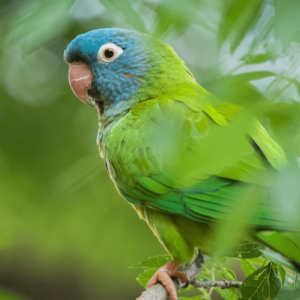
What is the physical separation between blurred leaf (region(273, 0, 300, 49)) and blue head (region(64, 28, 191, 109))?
79 cm

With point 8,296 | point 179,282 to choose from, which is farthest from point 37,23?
point 179,282

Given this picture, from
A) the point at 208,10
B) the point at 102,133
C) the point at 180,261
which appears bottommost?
the point at 180,261

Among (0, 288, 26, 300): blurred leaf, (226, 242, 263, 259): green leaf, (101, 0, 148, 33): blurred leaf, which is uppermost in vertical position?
(101, 0, 148, 33): blurred leaf

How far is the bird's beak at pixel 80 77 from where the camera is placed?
1018 millimetres

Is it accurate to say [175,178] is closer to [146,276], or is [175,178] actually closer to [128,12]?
[128,12]

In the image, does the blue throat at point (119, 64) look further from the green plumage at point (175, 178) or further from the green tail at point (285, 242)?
the green tail at point (285, 242)

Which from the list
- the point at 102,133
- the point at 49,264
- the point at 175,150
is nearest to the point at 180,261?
the point at 102,133

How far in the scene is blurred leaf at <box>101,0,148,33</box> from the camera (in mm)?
223

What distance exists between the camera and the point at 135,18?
0.23 m

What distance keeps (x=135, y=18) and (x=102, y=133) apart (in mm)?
739

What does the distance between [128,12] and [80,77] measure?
0.83m

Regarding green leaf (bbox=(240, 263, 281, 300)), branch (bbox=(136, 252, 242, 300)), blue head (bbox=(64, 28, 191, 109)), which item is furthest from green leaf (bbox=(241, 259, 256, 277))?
blue head (bbox=(64, 28, 191, 109))

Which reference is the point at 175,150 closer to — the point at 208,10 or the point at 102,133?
the point at 208,10

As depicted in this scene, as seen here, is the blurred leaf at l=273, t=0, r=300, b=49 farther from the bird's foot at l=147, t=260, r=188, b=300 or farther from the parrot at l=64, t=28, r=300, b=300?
the bird's foot at l=147, t=260, r=188, b=300
